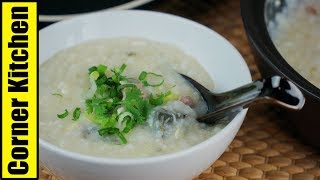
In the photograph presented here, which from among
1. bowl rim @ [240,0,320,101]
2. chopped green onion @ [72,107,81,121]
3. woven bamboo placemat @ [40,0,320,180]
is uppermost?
bowl rim @ [240,0,320,101]

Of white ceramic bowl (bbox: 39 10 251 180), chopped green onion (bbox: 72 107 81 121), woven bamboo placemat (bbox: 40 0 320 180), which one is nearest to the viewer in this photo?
white ceramic bowl (bbox: 39 10 251 180)

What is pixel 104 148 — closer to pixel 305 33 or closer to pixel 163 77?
pixel 163 77

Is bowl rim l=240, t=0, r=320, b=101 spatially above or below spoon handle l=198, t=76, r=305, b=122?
above

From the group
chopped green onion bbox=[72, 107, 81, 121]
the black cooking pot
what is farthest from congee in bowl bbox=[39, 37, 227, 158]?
the black cooking pot

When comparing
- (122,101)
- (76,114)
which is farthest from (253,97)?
(76,114)

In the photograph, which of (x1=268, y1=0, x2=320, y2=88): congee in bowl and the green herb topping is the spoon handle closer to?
the green herb topping

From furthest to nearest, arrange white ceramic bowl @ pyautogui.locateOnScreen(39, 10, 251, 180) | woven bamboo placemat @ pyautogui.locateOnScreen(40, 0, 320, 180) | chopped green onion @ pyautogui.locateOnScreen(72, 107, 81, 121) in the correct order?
woven bamboo placemat @ pyautogui.locateOnScreen(40, 0, 320, 180) < chopped green onion @ pyautogui.locateOnScreen(72, 107, 81, 121) < white ceramic bowl @ pyautogui.locateOnScreen(39, 10, 251, 180)

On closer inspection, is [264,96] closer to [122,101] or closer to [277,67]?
[277,67]
